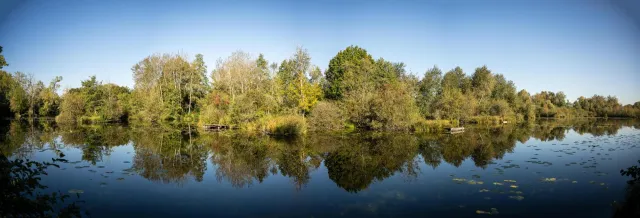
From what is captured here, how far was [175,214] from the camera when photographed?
908 centimetres

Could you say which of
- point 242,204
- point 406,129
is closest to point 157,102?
point 406,129

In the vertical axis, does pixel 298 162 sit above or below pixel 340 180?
above

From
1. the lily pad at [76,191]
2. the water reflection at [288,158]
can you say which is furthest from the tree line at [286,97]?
the lily pad at [76,191]

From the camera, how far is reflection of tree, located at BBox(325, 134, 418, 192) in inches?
514

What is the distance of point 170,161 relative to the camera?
16.8 m

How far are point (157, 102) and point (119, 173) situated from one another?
4009 cm

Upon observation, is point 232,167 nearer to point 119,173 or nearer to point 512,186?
point 119,173

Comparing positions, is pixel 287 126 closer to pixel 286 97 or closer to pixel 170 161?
pixel 286 97

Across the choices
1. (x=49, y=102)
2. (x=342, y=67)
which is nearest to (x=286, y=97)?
Answer: (x=342, y=67)

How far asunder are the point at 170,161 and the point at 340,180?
9436 mm

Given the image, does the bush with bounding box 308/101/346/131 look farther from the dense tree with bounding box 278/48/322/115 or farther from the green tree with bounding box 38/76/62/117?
the green tree with bounding box 38/76/62/117

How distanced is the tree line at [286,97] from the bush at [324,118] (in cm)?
11

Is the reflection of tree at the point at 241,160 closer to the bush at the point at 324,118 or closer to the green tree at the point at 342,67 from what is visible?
the bush at the point at 324,118

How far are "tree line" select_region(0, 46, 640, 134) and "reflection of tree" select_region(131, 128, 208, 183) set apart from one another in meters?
9.50
